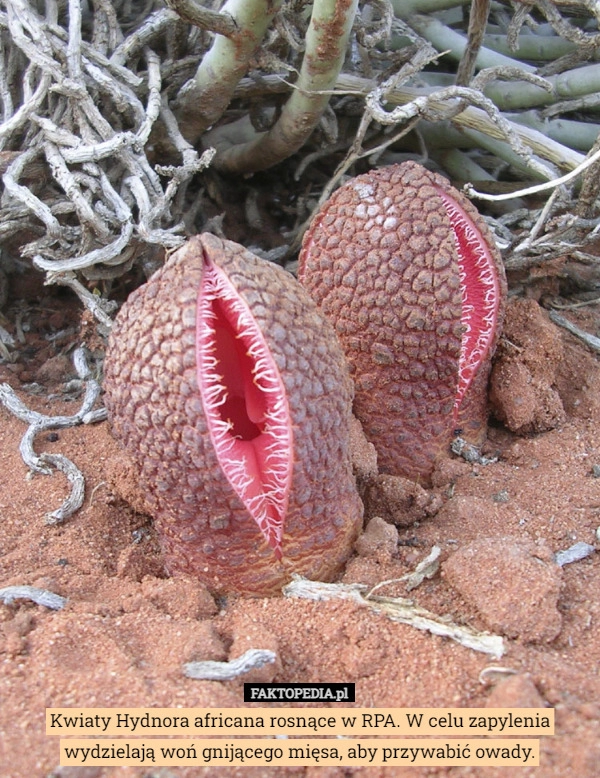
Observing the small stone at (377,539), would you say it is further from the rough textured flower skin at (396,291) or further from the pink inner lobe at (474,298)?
the pink inner lobe at (474,298)

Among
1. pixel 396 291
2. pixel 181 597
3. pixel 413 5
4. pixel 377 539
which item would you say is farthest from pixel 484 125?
pixel 181 597

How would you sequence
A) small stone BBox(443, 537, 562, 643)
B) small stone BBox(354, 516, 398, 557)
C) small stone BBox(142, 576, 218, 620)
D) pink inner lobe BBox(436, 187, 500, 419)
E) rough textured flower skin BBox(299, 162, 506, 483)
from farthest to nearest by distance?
1. pink inner lobe BBox(436, 187, 500, 419)
2. rough textured flower skin BBox(299, 162, 506, 483)
3. small stone BBox(354, 516, 398, 557)
4. small stone BBox(142, 576, 218, 620)
5. small stone BBox(443, 537, 562, 643)

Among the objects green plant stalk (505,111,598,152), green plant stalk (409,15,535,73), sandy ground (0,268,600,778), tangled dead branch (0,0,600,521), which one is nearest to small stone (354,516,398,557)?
sandy ground (0,268,600,778)

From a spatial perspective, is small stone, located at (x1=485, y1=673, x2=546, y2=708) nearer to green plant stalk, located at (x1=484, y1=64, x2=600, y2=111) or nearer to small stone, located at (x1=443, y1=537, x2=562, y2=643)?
small stone, located at (x1=443, y1=537, x2=562, y2=643)

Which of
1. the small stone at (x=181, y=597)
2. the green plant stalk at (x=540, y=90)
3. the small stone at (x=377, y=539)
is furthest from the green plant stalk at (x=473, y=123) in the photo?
the small stone at (x=181, y=597)

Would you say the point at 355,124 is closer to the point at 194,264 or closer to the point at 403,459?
the point at 403,459

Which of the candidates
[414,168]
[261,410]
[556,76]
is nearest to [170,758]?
[261,410]
